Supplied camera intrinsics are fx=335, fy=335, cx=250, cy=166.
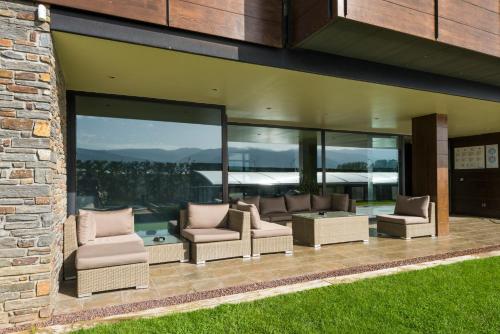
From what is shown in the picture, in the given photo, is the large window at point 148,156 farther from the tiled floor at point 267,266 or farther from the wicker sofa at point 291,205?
the tiled floor at point 267,266

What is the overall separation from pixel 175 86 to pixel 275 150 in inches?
188

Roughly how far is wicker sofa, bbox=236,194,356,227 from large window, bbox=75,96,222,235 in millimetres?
2002

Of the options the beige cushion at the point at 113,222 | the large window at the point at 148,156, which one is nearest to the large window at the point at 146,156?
the large window at the point at 148,156

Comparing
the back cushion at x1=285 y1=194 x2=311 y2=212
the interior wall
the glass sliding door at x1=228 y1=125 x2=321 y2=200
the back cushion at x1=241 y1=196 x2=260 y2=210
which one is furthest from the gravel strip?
the interior wall

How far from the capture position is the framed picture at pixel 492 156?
11008 millimetres

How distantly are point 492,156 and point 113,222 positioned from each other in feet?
38.8

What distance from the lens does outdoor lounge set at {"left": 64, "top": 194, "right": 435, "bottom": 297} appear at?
4.00 meters

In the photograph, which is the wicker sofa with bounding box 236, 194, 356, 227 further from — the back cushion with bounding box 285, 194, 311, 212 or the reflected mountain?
the reflected mountain

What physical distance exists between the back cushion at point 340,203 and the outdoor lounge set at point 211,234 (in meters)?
1.35

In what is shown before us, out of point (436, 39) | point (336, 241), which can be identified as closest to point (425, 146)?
point (336, 241)

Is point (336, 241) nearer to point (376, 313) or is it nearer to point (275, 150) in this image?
point (376, 313)

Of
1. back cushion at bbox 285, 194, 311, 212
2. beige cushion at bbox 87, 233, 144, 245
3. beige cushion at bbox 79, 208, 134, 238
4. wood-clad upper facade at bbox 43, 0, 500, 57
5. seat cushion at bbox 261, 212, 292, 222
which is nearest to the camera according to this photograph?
wood-clad upper facade at bbox 43, 0, 500, 57

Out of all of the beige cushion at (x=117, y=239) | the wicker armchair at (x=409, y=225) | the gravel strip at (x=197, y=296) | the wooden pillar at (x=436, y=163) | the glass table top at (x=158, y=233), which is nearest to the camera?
the gravel strip at (x=197, y=296)

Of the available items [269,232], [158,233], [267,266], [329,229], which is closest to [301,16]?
[269,232]
